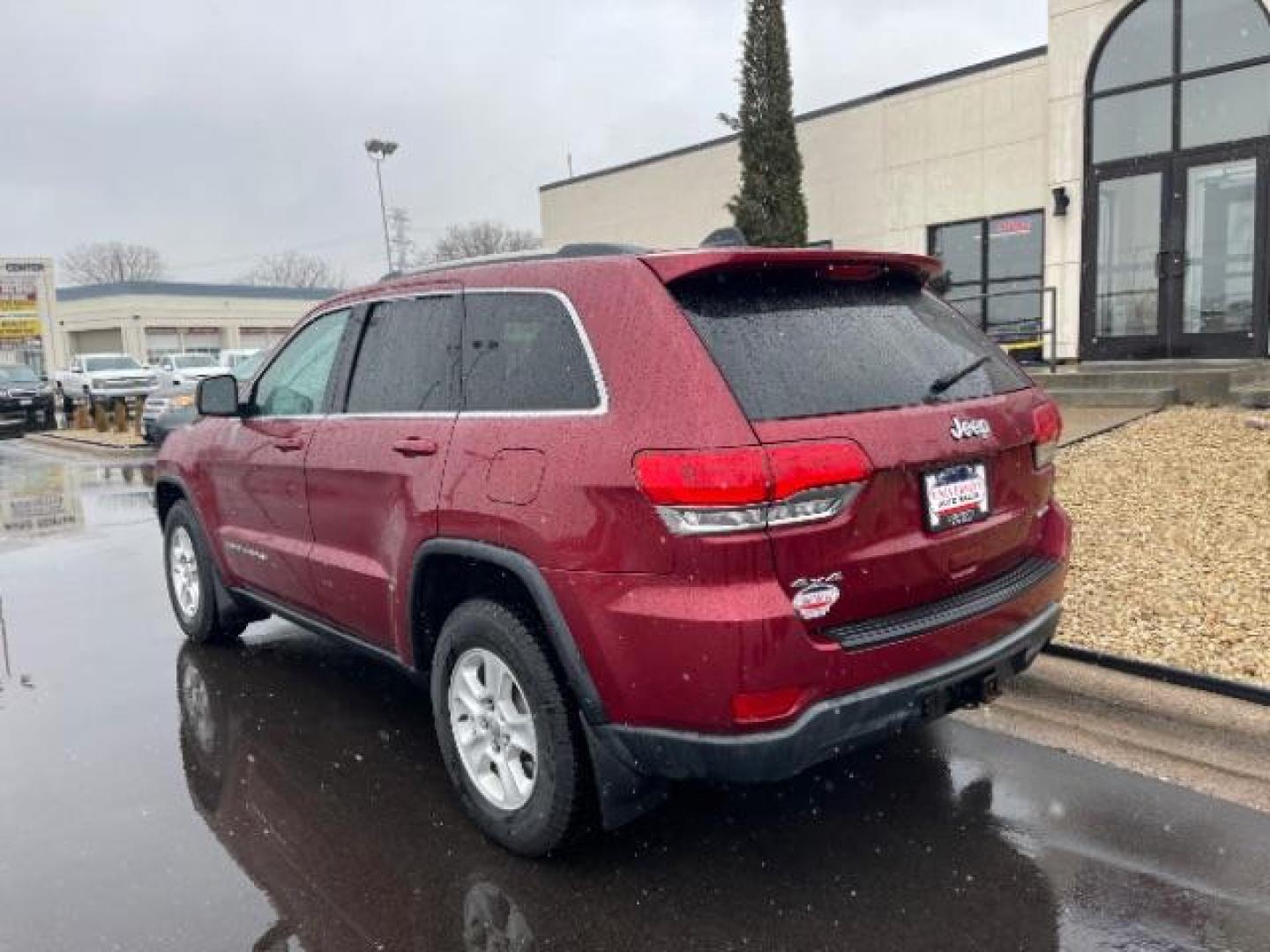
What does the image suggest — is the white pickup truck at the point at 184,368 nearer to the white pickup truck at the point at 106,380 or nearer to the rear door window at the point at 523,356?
the white pickup truck at the point at 106,380

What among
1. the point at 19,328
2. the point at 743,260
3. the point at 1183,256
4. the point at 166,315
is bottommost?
the point at 743,260

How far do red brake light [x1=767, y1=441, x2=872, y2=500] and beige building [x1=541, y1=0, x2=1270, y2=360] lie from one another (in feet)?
41.2

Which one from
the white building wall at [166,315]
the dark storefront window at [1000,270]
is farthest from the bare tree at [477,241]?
the dark storefront window at [1000,270]

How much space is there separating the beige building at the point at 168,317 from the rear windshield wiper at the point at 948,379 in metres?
62.7

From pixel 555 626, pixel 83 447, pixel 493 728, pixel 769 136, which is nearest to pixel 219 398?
pixel 493 728

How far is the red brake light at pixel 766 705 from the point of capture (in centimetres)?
256

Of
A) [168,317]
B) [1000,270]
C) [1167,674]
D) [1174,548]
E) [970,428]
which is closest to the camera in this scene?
[970,428]

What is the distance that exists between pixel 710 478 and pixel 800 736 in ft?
2.35

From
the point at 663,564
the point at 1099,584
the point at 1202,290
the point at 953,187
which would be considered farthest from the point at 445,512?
the point at 953,187

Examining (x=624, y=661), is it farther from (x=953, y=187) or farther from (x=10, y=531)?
(x=953, y=187)

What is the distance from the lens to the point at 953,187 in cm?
1680

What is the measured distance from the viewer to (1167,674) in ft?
13.5

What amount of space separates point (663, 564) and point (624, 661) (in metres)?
0.31

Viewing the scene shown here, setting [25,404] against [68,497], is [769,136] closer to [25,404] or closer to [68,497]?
[68,497]
